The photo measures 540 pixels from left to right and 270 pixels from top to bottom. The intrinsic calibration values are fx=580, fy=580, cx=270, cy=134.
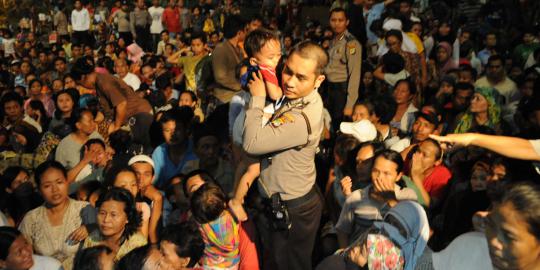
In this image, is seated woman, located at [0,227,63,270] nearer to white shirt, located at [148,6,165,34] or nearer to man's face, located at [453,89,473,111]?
man's face, located at [453,89,473,111]

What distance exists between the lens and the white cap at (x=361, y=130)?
16.5 ft

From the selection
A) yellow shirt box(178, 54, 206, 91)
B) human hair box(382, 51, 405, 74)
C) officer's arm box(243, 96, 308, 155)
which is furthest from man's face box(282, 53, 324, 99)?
yellow shirt box(178, 54, 206, 91)

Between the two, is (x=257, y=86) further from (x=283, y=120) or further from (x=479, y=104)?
(x=479, y=104)

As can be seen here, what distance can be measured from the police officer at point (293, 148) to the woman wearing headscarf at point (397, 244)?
43cm

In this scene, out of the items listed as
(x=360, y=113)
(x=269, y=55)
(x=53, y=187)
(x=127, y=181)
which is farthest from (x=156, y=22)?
(x=269, y=55)

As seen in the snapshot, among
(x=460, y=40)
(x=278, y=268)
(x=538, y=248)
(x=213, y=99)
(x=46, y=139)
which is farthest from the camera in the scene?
(x=460, y=40)

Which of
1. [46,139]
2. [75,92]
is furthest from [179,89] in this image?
[46,139]

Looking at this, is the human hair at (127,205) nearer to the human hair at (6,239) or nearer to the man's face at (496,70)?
the human hair at (6,239)

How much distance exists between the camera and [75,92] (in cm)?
782

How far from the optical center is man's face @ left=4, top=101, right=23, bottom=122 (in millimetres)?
7527

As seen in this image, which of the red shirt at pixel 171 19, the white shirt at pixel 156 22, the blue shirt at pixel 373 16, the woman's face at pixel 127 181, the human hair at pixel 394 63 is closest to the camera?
the woman's face at pixel 127 181

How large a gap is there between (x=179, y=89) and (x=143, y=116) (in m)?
2.01

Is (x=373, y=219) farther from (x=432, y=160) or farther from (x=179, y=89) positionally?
(x=179, y=89)

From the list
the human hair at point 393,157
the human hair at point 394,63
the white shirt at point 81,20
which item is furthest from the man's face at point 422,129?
the white shirt at point 81,20
